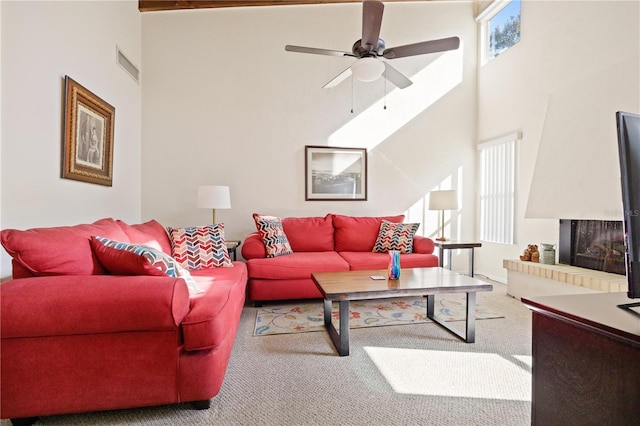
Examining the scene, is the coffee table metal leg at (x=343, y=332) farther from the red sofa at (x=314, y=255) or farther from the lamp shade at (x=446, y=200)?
the lamp shade at (x=446, y=200)

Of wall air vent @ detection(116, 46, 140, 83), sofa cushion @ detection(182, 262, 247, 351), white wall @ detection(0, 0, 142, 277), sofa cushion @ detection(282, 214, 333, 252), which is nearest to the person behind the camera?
sofa cushion @ detection(182, 262, 247, 351)

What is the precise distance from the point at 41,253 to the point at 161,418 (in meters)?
0.97

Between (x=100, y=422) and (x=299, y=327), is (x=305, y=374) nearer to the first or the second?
(x=299, y=327)

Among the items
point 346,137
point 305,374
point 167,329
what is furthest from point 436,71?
point 167,329

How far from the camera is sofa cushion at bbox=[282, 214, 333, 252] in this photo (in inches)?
157

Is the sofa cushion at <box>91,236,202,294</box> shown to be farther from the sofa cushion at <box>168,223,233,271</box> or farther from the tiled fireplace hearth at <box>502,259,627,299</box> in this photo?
the tiled fireplace hearth at <box>502,259,627,299</box>

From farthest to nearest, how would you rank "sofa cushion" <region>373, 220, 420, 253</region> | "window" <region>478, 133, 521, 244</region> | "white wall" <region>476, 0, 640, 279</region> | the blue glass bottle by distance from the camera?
"window" <region>478, 133, 521, 244</region>
"sofa cushion" <region>373, 220, 420, 253</region>
the blue glass bottle
"white wall" <region>476, 0, 640, 279</region>

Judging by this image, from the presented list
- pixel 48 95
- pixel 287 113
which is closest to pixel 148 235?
pixel 48 95

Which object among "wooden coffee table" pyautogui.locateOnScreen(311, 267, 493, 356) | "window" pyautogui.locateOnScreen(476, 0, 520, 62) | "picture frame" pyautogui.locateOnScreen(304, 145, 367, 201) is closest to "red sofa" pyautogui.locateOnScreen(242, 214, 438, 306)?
"picture frame" pyautogui.locateOnScreen(304, 145, 367, 201)

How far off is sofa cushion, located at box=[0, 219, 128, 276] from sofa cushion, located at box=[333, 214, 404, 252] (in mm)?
2683

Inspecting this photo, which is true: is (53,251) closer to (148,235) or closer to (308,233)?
(148,235)

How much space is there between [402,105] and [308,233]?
2253mm

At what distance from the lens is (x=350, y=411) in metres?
1.61

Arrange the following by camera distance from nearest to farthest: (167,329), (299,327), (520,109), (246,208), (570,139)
A: (570,139) → (167,329) → (299,327) → (520,109) → (246,208)
